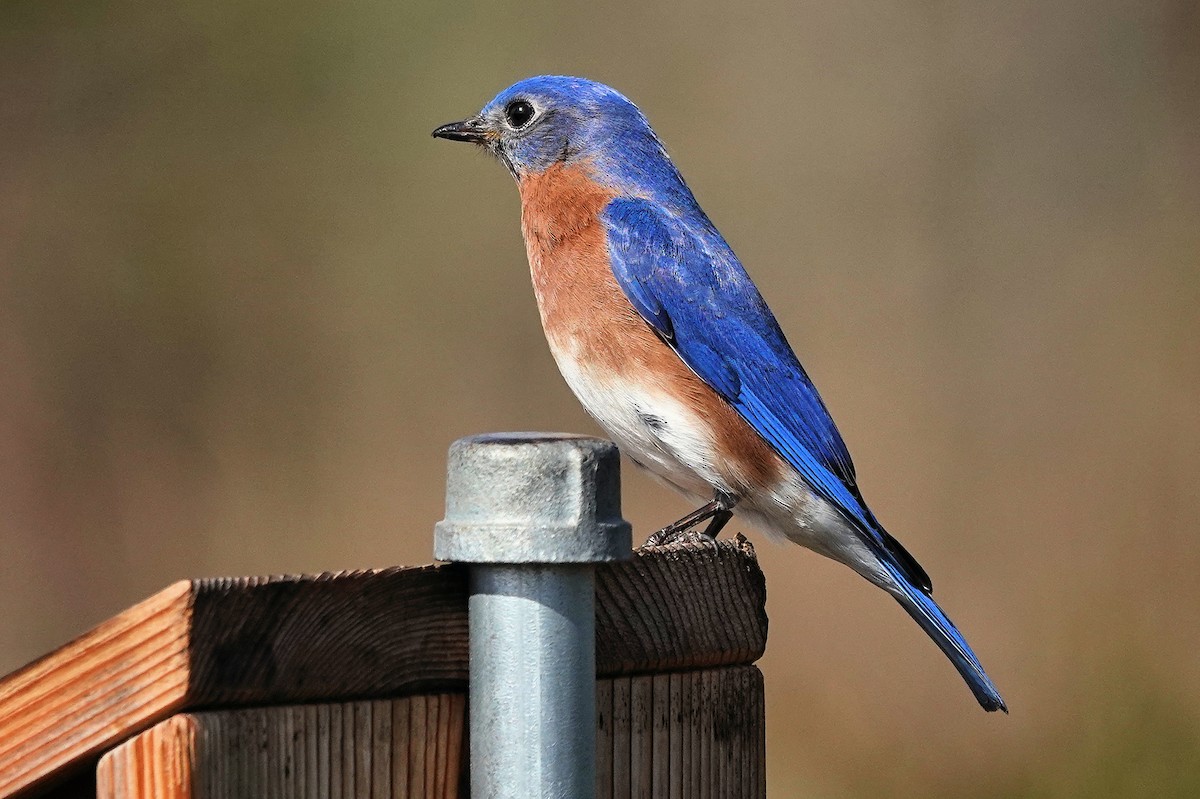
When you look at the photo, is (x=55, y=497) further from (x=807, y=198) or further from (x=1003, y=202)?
(x=1003, y=202)

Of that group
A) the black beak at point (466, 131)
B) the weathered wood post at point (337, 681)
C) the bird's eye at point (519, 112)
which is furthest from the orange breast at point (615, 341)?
the weathered wood post at point (337, 681)

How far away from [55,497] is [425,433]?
125 centimetres

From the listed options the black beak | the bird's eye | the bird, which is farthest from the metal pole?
the black beak

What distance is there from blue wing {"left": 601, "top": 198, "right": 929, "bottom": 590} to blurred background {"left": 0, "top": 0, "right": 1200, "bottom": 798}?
1.50 metres

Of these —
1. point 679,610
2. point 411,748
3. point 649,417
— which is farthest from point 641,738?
point 649,417

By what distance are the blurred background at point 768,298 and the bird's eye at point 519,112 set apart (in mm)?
1193

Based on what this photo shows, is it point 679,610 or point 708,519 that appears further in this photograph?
point 708,519

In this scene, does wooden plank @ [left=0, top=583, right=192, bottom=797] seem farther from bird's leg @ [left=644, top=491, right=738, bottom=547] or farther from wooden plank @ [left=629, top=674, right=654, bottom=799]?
bird's leg @ [left=644, top=491, right=738, bottom=547]

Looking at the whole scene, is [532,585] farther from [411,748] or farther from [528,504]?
[411,748]

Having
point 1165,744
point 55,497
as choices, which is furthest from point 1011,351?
point 55,497

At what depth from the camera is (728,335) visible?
3.94 m

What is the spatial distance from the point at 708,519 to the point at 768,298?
1.89 m

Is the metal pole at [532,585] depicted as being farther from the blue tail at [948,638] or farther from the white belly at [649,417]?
the white belly at [649,417]

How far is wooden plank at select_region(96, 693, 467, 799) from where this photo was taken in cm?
163
